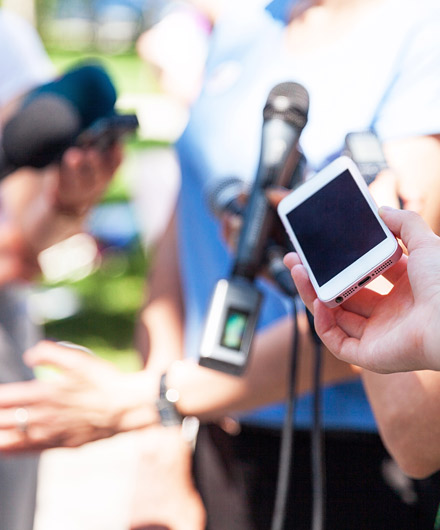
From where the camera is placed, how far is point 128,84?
32.4ft

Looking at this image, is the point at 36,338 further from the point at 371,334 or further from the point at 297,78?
the point at 371,334

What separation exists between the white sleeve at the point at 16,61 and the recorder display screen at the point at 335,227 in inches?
41.9

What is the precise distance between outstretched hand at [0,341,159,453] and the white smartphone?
1.55ft

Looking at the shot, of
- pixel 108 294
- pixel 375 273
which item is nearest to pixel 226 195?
pixel 375 273

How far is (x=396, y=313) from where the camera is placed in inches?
31.8

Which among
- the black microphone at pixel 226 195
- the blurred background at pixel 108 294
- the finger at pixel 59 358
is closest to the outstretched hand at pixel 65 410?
the finger at pixel 59 358

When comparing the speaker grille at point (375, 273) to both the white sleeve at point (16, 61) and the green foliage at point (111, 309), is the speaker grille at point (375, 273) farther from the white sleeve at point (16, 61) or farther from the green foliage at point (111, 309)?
the green foliage at point (111, 309)

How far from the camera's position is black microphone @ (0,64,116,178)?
1.47 m

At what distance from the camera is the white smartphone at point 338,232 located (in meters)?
0.83

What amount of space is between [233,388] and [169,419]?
119 millimetres

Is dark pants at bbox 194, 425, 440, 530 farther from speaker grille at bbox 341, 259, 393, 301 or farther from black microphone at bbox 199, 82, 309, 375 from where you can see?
speaker grille at bbox 341, 259, 393, 301

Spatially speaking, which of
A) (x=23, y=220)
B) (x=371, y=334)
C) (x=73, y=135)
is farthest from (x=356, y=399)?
(x=23, y=220)

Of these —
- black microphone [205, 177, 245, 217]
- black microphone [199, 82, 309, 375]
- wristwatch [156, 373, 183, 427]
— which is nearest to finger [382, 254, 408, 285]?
black microphone [199, 82, 309, 375]

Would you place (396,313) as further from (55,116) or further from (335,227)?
(55,116)
